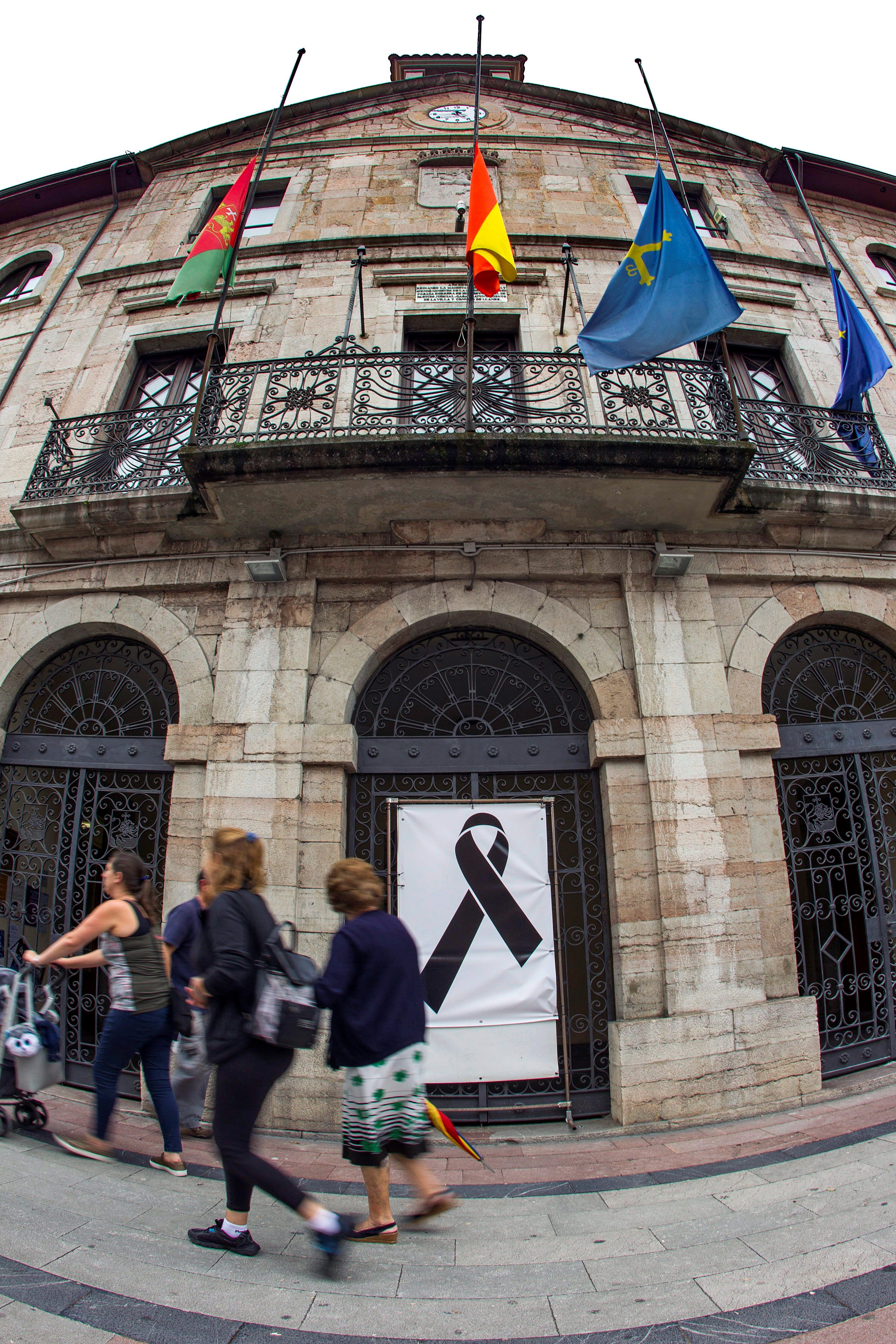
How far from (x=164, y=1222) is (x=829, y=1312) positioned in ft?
9.23

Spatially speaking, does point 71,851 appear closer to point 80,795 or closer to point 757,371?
point 80,795

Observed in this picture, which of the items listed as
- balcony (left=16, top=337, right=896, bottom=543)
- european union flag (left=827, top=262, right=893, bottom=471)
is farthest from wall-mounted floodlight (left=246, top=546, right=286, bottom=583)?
european union flag (left=827, top=262, right=893, bottom=471)

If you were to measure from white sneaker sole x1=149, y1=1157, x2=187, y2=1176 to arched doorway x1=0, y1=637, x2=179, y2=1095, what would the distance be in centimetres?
198

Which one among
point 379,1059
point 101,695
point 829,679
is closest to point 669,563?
point 829,679

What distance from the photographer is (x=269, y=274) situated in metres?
8.51

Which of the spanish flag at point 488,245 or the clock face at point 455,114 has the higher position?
the clock face at point 455,114

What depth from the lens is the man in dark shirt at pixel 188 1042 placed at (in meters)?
3.91

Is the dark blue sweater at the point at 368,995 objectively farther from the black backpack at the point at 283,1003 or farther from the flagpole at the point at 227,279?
the flagpole at the point at 227,279

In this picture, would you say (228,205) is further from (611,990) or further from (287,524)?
(611,990)

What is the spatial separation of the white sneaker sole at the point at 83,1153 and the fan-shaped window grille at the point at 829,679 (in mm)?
6220

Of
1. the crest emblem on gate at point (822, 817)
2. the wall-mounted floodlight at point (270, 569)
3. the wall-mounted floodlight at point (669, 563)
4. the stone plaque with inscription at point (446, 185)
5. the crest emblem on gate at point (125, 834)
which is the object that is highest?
the stone plaque with inscription at point (446, 185)

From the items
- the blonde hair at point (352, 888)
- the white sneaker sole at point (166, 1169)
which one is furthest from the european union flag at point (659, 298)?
the white sneaker sole at point (166, 1169)

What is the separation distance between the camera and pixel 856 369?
727 cm

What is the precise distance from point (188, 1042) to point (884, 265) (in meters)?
13.9
